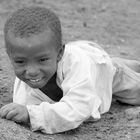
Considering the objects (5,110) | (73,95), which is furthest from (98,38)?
(5,110)

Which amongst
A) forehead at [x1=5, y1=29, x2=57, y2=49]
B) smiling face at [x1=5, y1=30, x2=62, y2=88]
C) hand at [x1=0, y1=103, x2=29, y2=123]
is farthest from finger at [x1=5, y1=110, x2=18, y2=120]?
forehead at [x1=5, y1=29, x2=57, y2=49]

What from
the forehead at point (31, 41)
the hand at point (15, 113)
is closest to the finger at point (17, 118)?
the hand at point (15, 113)

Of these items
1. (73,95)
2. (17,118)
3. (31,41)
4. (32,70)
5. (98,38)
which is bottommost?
(98,38)

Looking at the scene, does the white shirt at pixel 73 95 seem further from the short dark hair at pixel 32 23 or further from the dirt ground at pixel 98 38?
the short dark hair at pixel 32 23

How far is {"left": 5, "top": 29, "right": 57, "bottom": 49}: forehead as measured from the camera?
3.09 metres

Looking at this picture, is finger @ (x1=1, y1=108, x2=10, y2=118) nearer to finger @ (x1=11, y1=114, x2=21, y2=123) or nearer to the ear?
finger @ (x1=11, y1=114, x2=21, y2=123)

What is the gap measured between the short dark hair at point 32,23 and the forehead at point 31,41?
0.07 ft

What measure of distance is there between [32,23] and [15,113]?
0.58m

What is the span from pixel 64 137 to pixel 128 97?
0.89 metres

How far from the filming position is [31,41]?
309cm

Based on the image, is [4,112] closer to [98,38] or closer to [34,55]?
[34,55]

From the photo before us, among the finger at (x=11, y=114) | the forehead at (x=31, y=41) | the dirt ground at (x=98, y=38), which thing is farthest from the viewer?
the dirt ground at (x=98, y=38)

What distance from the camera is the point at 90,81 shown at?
11.0 feet

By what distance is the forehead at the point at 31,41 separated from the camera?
10.1 ft
